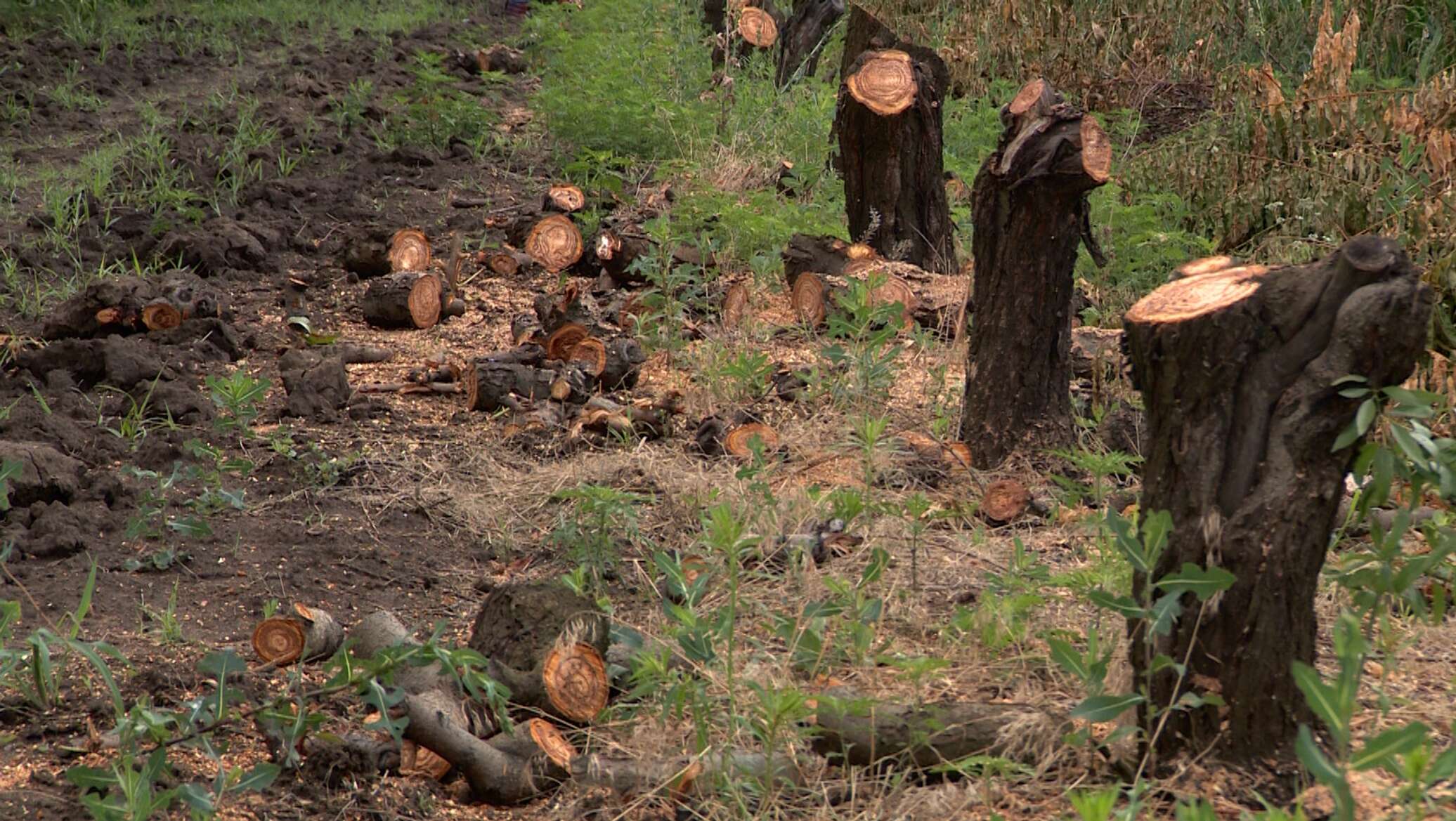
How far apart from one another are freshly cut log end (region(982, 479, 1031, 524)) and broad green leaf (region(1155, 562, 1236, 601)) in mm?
1592

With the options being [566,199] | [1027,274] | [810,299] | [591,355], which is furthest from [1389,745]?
[566,199]

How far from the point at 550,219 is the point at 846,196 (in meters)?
1.39

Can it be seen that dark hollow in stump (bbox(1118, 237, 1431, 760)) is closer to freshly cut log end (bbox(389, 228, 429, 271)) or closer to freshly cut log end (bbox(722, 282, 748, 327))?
freshly cut log end (bbox(722, 282, 748, 327))

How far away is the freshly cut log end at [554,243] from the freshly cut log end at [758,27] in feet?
13.2

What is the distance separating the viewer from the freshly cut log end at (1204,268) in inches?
100

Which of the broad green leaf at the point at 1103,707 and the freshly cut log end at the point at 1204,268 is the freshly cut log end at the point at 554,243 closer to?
the freshly cut log end at the point at 1204,268

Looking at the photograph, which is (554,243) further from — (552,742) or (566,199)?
(552,742)

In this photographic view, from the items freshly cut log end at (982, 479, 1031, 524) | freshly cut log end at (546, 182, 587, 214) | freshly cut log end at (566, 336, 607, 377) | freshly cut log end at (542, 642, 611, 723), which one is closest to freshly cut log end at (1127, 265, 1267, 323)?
freshly cut log end at (542, 642, 611, 723)

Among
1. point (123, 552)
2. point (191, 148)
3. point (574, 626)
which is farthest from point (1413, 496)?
point (191, 148)

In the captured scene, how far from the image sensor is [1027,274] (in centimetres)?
430

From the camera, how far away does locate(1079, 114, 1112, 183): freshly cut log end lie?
4.12m

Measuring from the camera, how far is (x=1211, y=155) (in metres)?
6.99

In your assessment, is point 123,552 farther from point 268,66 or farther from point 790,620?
point 268,66

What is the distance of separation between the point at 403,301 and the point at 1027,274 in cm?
270
